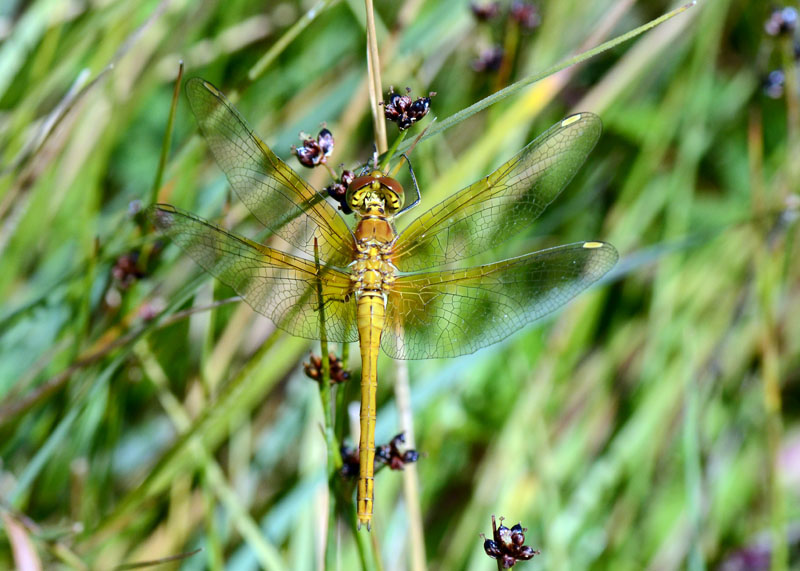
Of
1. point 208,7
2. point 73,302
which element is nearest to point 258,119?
point 208,7

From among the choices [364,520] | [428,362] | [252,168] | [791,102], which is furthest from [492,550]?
[791,102]

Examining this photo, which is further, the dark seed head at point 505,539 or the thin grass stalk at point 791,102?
the thin grass stalk at point 791,102

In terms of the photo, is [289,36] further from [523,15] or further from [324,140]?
[523,15]

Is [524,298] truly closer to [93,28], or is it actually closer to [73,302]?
[73,302]

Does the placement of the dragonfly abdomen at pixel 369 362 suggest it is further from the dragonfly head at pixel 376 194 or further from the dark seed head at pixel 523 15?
the dark seed head at pixel 523 15

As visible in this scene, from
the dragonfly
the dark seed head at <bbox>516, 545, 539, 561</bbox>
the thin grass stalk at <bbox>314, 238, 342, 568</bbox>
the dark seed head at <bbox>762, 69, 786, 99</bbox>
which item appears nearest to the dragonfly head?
the dragonfly

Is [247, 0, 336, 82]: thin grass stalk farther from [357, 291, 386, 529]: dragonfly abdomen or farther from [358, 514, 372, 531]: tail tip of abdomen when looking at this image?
[358, 514, 372, 531]: tail tip of abdomen

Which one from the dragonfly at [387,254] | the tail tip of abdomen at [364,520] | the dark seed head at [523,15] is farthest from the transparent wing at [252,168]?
the dark seed head at [523,15]

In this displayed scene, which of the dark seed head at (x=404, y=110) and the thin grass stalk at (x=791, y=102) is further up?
the thin grass stalk at (x=791, y=102)
